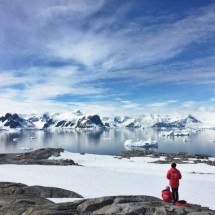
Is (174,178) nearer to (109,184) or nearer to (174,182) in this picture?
(174,182)

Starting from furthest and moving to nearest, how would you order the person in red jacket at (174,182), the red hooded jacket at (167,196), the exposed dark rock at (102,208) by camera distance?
the person in red jacket at (174,182), the red hooded jacket at (167,196), the exposed dark rock at (102,208)

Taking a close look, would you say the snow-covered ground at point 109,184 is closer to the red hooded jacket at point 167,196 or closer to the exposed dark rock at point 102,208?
the red hooded jacket at point 167,196

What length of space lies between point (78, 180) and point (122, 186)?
4.06 meters

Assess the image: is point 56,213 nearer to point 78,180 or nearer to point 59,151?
point 78,180

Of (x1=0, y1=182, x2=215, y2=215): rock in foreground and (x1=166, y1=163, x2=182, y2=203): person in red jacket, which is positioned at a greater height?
(x1=166, y1=163, x2=182, y2=203): person in red jacket

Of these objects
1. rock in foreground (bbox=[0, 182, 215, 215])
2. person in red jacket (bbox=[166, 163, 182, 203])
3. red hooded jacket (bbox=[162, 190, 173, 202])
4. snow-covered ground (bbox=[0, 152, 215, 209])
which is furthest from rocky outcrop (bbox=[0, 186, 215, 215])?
snow-covered ground (bbox=[0, 152, 215, 209])

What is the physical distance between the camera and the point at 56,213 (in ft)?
41.5

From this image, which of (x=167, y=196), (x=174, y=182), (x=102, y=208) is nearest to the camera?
(x=102, y=208)

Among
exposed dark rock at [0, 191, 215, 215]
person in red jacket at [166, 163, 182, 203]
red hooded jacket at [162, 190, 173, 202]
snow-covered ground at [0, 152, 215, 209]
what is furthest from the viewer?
snow-covered ground at [0, 152, 215, 209]

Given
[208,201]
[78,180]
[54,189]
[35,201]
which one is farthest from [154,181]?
[35,201]

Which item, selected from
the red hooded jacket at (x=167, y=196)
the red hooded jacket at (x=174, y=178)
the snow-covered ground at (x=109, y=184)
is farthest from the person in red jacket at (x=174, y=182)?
the snow-covered ground at (x=109, y=184)

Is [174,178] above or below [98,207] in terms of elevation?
above

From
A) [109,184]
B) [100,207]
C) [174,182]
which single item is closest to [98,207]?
[100,207]

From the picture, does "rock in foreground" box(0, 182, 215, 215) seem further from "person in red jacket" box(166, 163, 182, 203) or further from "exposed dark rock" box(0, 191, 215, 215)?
"person in red jacket" box(166, 163, 182, 203)
